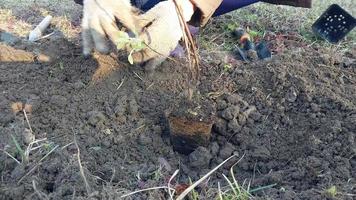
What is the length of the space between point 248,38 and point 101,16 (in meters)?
1.24

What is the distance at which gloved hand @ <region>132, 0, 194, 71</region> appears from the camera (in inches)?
88.9

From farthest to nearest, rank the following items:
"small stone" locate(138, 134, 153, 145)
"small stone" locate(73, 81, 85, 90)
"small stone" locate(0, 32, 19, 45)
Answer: "small stone" locate(0, 32, 19, 45) < "small stone" locate(73, 81, 85, 90) < "small stone" locate(138, 134, 153, 145)

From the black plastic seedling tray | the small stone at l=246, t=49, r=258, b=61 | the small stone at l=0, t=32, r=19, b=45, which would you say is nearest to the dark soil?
the small stone at l=0, t=32, r=19, b=45

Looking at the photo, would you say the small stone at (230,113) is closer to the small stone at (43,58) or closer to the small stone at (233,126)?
the small stone at (233,126)

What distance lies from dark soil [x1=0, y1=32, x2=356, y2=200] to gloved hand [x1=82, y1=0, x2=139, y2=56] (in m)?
0.12

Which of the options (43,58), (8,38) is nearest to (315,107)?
(43,58)

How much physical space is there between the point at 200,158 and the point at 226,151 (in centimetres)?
13

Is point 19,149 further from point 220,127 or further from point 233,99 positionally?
point 233,99

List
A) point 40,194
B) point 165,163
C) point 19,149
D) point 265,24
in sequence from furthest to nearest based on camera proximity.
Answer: point 265,24 → point 165,163 → point 19,149 → point 40,194

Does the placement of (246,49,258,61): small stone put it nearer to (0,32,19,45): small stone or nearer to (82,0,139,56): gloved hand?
(82,0,139,56): gloved hand

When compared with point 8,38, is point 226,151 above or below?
above

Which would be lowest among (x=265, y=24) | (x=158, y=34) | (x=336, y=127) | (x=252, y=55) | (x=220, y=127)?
(x=265, y=24)

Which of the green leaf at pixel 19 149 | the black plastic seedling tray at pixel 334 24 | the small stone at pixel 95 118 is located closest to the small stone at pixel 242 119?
the small stone at pixel 95 118

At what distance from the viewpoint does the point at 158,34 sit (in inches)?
89.5
